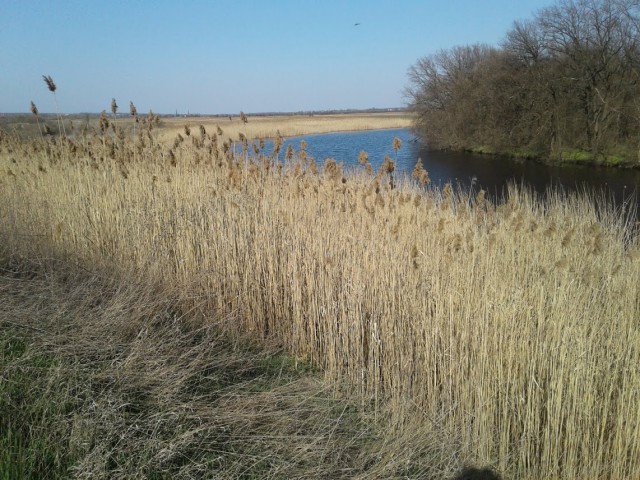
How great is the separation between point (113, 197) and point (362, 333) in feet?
10.6

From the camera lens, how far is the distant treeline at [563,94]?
20859 mm

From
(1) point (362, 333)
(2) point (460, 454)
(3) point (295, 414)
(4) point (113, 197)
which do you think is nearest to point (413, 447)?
(2) point (460, 454)

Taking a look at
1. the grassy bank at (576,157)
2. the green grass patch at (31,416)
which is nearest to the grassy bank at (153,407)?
the green grass patch at (31,416)

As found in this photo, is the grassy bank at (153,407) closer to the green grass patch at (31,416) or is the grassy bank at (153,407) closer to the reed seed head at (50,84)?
the green grass patch at (31,416)

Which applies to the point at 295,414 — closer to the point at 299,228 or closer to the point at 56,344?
the point at 56,344

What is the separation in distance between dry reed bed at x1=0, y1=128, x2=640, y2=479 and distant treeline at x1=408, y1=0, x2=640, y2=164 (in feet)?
62.7

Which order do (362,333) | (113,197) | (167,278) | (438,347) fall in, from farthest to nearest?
1. (113,197)
2. (167,278)
3. (362,333)
4. (438,347)

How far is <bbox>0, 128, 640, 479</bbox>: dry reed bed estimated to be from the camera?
2520mm

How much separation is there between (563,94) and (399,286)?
23765 millimetres

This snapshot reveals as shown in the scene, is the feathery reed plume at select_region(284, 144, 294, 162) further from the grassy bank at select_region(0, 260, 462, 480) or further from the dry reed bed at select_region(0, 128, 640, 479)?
the grassy bank at select_region(0, 260, 462, 480)

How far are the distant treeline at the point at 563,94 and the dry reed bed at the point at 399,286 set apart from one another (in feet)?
62.7

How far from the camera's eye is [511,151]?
25.0 metres

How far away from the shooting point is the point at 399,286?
3.23m

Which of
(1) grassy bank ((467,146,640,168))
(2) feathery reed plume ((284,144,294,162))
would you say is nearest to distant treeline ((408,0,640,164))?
(1) grassy bank ((467,146,640,168))
